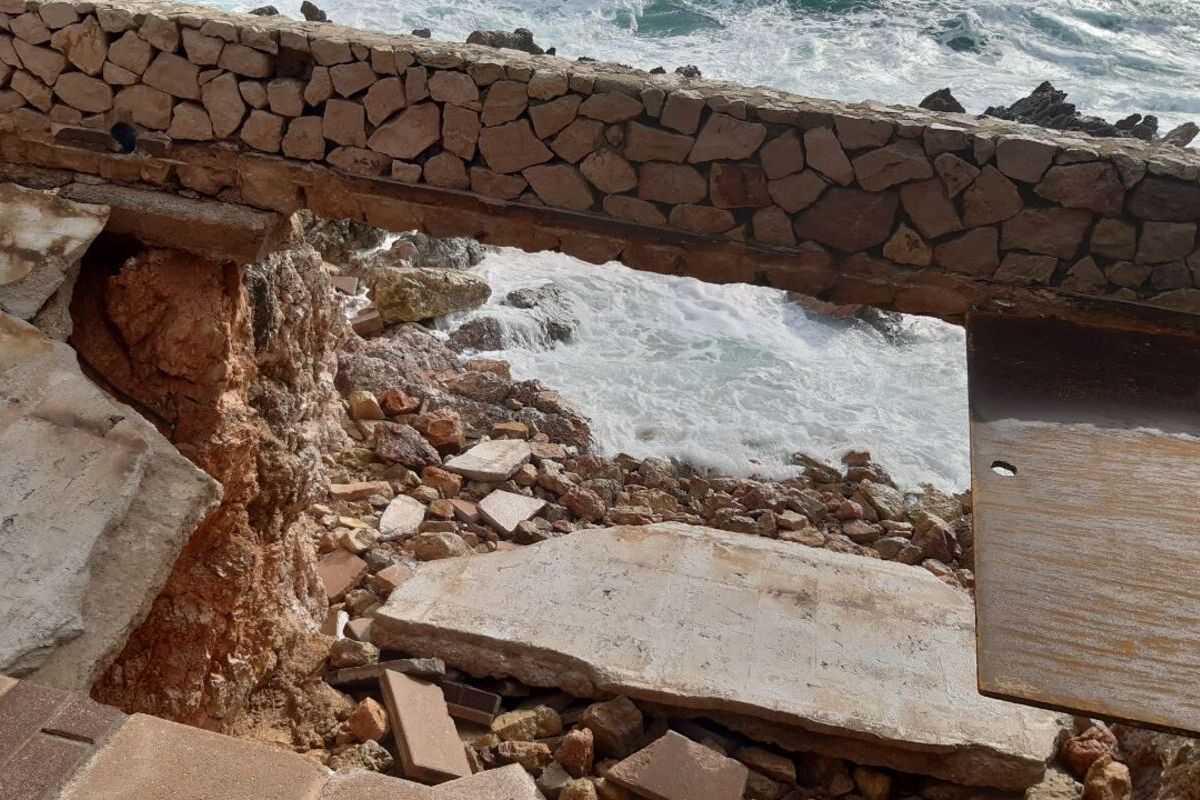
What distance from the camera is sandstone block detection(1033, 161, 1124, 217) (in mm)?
3529

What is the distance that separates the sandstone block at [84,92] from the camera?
4094mm

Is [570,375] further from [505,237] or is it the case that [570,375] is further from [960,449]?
[505,237]

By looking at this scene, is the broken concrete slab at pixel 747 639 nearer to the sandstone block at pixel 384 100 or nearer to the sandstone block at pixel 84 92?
the sandstone block at pixel 384 100

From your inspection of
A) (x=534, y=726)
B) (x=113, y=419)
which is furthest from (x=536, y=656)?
(x=113, y=419)

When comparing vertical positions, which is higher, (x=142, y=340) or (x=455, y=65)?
(x=455, y=65)

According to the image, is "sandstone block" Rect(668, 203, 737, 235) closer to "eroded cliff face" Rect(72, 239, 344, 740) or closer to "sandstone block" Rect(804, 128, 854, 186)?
"sandstone block" Rect(804, 128, 854, 186)

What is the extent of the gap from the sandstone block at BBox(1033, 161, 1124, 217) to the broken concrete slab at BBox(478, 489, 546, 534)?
11.3 ft

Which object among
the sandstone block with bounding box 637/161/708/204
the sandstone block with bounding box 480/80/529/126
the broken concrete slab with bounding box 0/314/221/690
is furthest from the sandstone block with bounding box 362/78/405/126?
the broken concrete slab with bounding box 0/314/221/690

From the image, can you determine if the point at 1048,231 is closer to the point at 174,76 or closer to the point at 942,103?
the point at 942,103

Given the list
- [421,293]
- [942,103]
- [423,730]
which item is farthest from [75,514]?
[421,293]

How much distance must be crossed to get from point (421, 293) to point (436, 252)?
1.36m

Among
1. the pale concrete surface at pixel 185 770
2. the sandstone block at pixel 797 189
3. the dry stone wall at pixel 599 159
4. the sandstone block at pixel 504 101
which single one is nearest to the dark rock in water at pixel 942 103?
the dry stone wall at pixel 599 159

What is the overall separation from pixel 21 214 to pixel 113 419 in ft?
4.34

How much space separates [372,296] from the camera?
8281 mm
